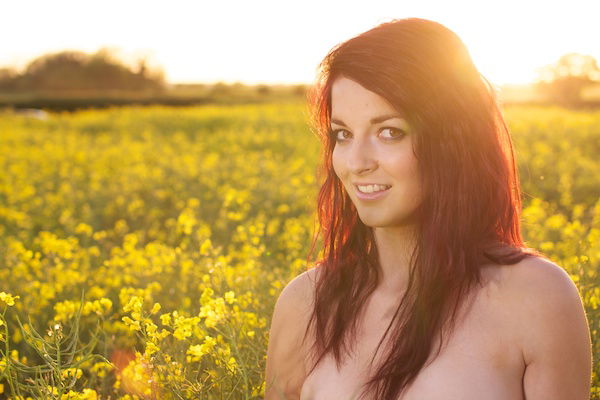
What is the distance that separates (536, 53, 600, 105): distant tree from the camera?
26.8 meters

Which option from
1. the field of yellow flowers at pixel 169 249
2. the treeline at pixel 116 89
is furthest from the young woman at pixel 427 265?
the treeline at pixel 116 89

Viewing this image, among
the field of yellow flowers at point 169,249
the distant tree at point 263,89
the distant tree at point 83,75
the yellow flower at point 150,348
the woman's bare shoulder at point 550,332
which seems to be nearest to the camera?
the woman's bare shoulder at point 550,332

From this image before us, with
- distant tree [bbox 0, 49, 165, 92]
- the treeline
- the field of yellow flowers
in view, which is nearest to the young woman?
the field of yellow flowers

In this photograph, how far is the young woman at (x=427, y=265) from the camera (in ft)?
5.29

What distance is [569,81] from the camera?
32812 mm

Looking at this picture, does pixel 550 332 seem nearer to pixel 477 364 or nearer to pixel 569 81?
pixel 477 364

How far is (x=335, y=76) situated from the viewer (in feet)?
6.39

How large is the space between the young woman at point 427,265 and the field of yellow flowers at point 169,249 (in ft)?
0.97

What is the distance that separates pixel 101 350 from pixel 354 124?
1791mm

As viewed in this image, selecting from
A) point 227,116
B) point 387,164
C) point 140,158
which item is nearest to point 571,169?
Answer: point 140,158

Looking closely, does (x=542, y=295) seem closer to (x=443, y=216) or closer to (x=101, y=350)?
(x=443, y=216)

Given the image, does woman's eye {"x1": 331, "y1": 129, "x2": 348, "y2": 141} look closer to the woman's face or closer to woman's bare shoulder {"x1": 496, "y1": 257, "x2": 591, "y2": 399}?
the woman's face

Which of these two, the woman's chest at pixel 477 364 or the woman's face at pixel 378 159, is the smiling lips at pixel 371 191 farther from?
the woman's chest at pixel 477 364

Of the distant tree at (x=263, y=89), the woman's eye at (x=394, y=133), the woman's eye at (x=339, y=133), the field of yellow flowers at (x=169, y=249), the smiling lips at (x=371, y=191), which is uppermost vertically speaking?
the woman's eye at (x=394, y=133)
